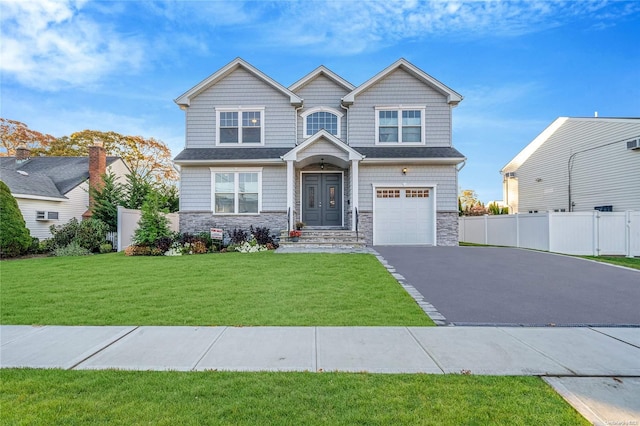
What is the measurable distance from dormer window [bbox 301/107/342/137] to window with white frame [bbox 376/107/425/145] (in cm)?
192

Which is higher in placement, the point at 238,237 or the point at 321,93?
the point at 321,93

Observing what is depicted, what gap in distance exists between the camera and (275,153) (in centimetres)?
1415

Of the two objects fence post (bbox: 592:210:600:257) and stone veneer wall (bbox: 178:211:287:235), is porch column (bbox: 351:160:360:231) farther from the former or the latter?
fence post (bbox: 592:210:600:257)

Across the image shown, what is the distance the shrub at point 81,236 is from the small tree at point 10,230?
39.5 inches

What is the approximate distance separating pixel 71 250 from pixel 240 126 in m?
8.82

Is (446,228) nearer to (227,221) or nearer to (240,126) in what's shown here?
(227,221)

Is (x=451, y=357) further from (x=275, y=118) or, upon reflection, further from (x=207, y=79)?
(x=207, y=79)

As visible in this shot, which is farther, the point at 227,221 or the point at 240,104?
the point at 240,104

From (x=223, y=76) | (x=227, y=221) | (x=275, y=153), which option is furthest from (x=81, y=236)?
(x=223, y=76)

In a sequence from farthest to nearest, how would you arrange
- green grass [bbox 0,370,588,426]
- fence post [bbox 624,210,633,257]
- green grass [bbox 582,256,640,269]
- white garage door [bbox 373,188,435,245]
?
white garage door [bbox 373,188,435,245], fence post [bbox 624,210,633,257], green grass [bbox 582,256,640,269], green grass [bbox 0,370,588,426]

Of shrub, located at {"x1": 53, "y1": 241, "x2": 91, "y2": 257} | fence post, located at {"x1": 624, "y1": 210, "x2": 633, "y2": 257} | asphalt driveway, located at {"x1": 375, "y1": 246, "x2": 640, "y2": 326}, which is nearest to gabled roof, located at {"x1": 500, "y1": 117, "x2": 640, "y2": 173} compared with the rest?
fence post, located at {"x1": 624, "y1": 210, "x2": 633, "y2": 257}

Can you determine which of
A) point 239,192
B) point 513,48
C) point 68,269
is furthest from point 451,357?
point 513,48

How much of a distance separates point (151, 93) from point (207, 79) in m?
8.48

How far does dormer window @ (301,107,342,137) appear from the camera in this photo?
15.0 m
